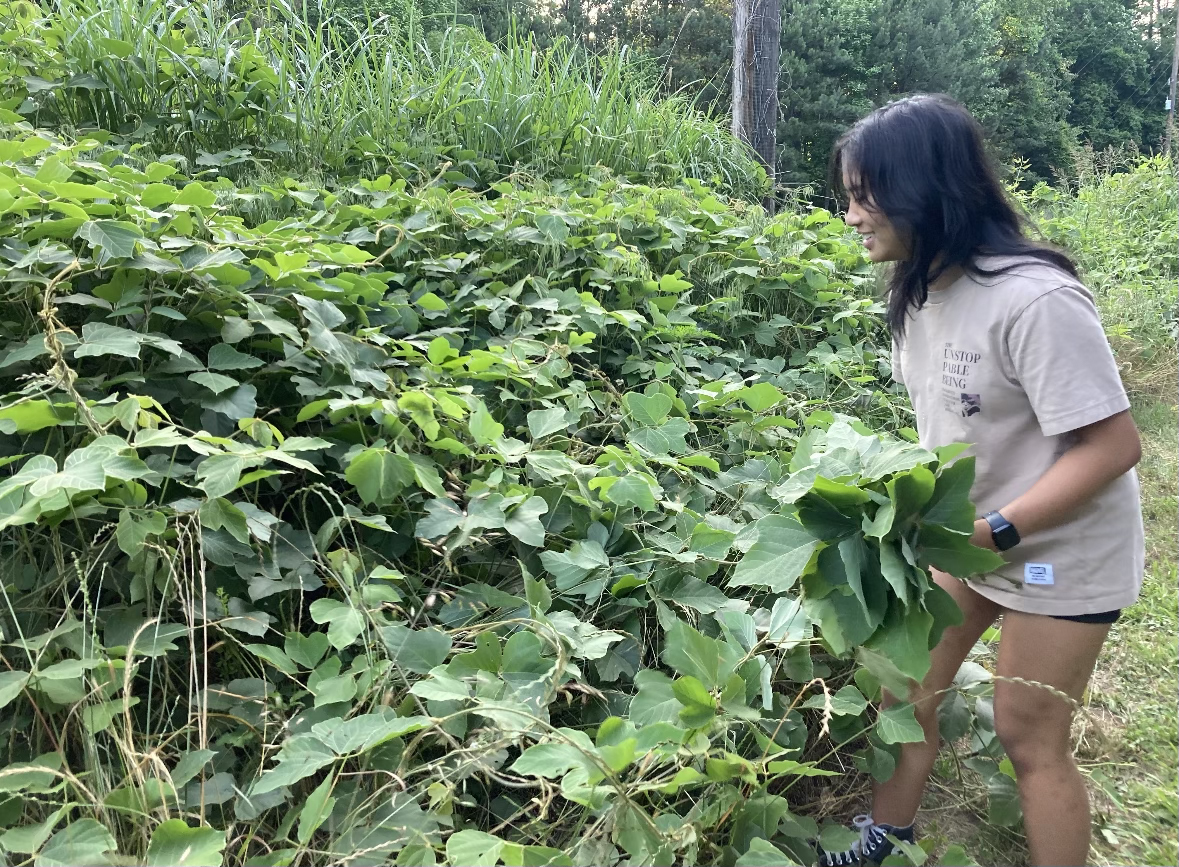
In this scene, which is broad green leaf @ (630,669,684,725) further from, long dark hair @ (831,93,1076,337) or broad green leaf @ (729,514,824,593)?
long dark hair @ (831,93,1076,337)

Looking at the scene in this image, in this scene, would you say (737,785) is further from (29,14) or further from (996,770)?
(29,14)

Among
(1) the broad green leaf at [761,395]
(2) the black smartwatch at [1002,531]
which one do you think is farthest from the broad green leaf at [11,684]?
(1) the broad green leaf at [761,395]

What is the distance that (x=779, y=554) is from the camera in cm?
123

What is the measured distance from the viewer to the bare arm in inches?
51.9

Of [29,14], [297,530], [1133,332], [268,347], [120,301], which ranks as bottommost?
[1133,332]

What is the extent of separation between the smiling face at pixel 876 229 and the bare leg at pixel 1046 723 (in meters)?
0.73

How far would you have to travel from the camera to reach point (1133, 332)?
510 cm

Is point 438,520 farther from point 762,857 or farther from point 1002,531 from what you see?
point 1002,531

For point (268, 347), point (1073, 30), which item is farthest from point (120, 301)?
point (1073, 30)

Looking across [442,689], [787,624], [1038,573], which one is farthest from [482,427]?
[1038,573]

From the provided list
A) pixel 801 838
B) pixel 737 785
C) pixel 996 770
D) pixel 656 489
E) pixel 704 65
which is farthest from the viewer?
pixel 704 65

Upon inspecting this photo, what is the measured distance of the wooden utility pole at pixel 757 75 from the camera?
5449 mm

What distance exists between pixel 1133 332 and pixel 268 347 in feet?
17.5

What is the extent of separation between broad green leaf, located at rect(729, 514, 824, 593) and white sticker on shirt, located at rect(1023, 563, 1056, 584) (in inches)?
18.7
